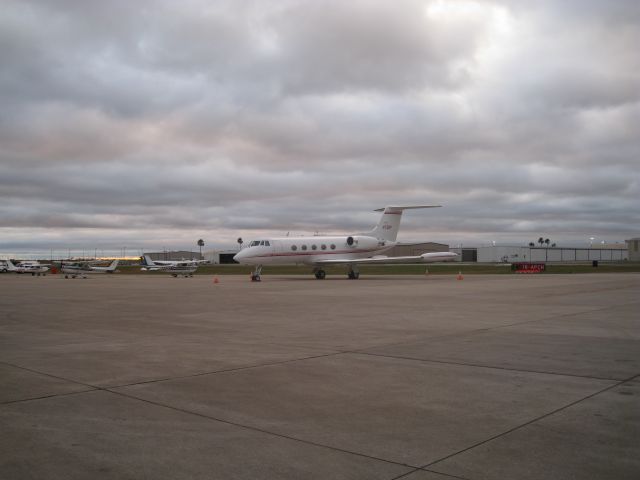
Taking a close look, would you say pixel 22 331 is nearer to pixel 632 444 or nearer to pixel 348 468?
pixel 348 468

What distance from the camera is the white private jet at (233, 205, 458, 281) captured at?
40.6 metres

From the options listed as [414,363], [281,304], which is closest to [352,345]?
[414,363]

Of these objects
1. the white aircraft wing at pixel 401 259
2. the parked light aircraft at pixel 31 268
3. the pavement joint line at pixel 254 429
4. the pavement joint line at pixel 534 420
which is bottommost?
the pavement joint line at pixel 254 429

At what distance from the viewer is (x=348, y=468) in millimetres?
4582

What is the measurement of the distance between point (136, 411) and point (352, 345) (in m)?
5.37

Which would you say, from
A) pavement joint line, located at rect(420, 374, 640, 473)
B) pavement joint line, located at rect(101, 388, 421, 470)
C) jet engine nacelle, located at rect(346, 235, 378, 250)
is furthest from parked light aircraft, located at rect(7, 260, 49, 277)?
pavement joint line, located at rect(420, 374, 640, 473)

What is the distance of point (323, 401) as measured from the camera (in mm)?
6660

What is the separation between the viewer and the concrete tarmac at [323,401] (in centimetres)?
469

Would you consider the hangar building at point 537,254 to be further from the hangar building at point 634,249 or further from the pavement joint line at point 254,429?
the pavement joint line at point 254,429

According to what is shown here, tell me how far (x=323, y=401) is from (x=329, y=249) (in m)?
36.2

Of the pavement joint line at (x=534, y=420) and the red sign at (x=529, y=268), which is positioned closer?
the pavement joint line at (x=534, y=420)

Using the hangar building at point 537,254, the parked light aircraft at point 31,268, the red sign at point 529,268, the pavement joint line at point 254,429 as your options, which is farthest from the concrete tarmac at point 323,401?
the hangar building at point 537,254

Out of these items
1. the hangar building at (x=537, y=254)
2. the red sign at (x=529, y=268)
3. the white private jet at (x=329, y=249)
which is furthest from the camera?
the hangar building at (x=537, y=254)

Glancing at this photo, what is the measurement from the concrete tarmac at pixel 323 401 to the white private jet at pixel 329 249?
2647cm
